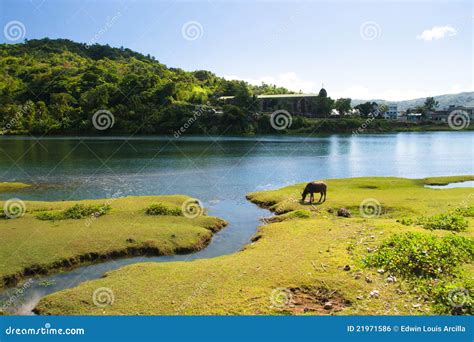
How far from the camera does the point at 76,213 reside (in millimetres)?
28250

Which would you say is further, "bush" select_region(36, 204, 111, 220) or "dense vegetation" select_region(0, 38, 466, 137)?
"dense vegetation" select_region(0, 38, 466, 137)

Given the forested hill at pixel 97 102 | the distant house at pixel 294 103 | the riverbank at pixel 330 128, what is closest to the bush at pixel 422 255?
the riverbank at pixel 330 128

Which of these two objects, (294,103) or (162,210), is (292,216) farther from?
(294,103)

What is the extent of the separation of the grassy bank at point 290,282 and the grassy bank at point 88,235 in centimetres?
341

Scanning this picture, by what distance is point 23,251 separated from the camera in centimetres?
2081

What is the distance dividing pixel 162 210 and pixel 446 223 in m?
18.4

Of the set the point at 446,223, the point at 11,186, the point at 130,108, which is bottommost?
the point at 11,186

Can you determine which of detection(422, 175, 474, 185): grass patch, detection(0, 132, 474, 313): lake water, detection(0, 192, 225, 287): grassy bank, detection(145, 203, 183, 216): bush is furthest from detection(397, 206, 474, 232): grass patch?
detection(422, 175, 474, 185): grass patch

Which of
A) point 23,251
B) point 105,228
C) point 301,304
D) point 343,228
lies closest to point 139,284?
point 301,304

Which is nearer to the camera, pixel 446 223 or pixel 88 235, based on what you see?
pixel 446 223

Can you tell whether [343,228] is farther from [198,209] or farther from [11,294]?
[11,294]

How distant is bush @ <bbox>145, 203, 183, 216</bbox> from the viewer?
96.1 ft

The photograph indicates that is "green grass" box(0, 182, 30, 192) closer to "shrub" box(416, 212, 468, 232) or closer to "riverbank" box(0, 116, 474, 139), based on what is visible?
"shrub" box(416, 212, 468, 232)

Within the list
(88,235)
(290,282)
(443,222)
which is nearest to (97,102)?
(88,235)
